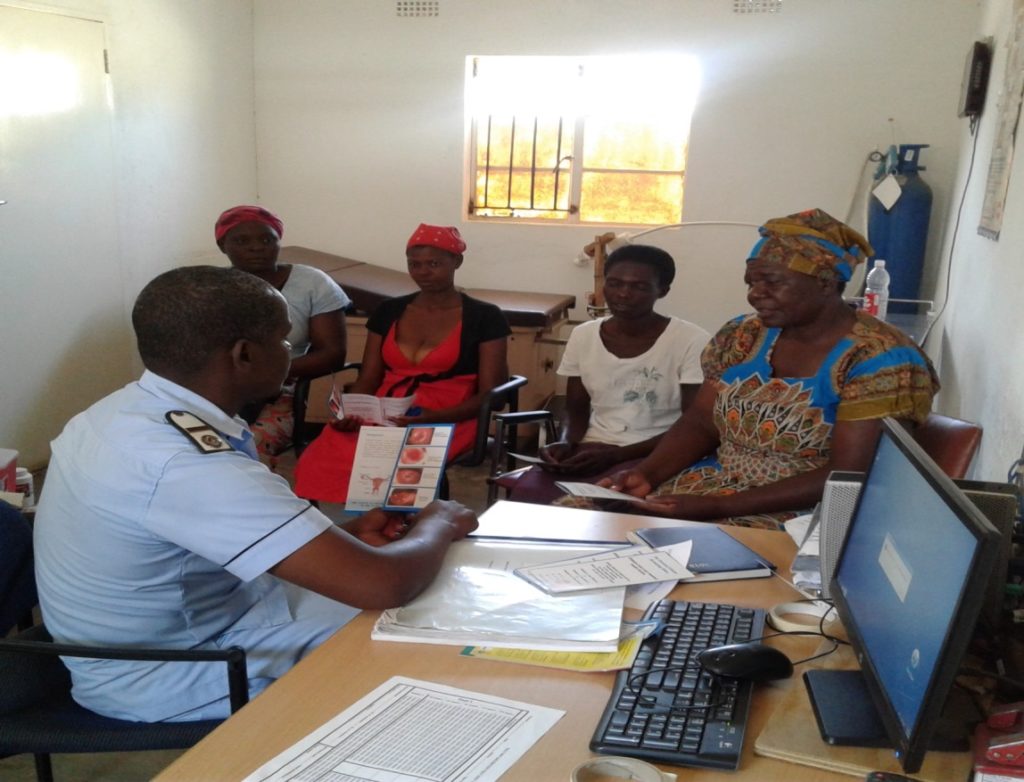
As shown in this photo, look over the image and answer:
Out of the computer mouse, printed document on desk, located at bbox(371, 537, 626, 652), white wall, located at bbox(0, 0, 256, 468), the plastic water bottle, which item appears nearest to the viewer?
the computer mouse

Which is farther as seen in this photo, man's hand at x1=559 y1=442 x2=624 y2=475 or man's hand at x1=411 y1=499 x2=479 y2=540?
man's hand at x1=559 y1=442 x2=624 y2=475

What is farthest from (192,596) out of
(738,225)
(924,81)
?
(924,81)

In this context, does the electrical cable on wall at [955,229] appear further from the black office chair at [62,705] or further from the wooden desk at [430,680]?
the black office chair at [62,705]

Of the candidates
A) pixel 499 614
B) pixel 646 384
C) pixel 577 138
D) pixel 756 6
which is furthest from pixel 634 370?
pixel 756 6

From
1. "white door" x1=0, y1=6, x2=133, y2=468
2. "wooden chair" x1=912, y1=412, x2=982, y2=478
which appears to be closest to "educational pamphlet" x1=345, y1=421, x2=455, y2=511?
"wooden chair" x1=912, y1=412, x2=982, y2=478

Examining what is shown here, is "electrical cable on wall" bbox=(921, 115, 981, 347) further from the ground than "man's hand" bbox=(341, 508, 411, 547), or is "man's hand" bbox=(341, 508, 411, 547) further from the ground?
"electrical cable on wall" bbox=(921, 115, 981, 347)

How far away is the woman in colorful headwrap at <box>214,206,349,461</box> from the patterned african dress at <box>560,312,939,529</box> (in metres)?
1.48

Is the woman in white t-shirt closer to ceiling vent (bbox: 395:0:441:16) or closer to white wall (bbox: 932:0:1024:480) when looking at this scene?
white wall (bbox: 932:0:1024:480)

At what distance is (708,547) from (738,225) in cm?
366

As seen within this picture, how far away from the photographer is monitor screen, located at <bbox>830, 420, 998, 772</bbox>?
0.82 metres

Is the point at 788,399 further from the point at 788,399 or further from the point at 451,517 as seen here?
the point at 451,517

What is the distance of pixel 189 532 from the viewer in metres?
1.33

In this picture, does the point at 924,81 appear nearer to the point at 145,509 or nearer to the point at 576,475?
the point at 576,475

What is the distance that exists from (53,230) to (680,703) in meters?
3.94
